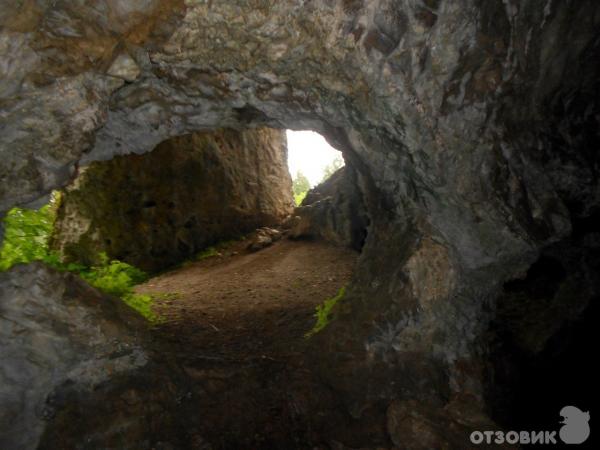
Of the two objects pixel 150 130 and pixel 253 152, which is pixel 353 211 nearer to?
pixel 253 152

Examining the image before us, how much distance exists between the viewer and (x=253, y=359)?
536 cm

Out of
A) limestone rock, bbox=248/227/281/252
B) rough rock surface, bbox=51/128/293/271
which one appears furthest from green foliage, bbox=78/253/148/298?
limestone rock, bbox=248/227/281/252

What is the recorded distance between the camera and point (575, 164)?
19.0 ft

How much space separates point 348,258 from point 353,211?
150 centimetres

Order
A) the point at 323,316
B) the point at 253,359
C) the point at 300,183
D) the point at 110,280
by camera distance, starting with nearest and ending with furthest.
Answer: the point at 253,359 → the point at 110,280 → the point at 323,316 → the point at 300,183

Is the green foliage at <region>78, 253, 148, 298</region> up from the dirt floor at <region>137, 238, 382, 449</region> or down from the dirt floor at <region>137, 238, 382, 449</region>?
up

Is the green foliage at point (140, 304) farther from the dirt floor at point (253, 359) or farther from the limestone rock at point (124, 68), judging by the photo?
the limestone rock at point (124, 68)

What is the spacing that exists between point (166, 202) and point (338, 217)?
16.5ft

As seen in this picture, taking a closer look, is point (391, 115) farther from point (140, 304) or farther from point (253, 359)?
point (140, 304)

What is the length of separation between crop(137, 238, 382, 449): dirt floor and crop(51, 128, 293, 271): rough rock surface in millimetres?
2349

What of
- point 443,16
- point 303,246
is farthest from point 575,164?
point 303,246

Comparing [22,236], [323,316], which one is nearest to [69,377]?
[22,236]

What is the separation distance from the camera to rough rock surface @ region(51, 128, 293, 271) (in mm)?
10281

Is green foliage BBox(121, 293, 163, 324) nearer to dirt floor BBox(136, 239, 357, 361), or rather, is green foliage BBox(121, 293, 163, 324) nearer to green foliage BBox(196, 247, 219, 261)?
dirt floor BBox(136, 239, 357, 361)
